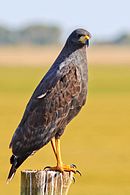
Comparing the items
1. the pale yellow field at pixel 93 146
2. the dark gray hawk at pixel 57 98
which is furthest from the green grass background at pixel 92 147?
the dark gray hawk at pixel 57 98

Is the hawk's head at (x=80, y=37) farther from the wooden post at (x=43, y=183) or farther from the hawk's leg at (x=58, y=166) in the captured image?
the wooden post at (x=43, y=183)

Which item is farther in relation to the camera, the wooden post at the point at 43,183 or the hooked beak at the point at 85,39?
the hooked beak at the point at 85,39

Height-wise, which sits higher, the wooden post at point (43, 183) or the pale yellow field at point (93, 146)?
the pale yellow field at point (93, 146)

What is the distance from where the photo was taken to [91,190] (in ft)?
44.2

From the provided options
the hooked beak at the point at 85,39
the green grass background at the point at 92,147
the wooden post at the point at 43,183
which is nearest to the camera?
the wooden post at the point at 43,183

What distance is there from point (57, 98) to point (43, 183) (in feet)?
5.58

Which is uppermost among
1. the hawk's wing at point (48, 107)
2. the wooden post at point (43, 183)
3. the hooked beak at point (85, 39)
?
the hooked beak at point (85, 39)

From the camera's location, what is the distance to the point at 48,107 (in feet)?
22.8

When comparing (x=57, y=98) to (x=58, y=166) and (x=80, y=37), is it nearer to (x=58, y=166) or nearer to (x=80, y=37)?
(x=80, y=37)

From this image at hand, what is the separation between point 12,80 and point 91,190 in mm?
38793

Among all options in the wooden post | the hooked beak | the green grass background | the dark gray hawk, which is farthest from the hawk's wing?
the green grass background

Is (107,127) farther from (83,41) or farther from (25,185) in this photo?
(25,185)

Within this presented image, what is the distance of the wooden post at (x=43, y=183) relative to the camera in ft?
17.4

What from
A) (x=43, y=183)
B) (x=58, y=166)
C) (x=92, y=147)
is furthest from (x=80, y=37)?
(x=92, y=147)
